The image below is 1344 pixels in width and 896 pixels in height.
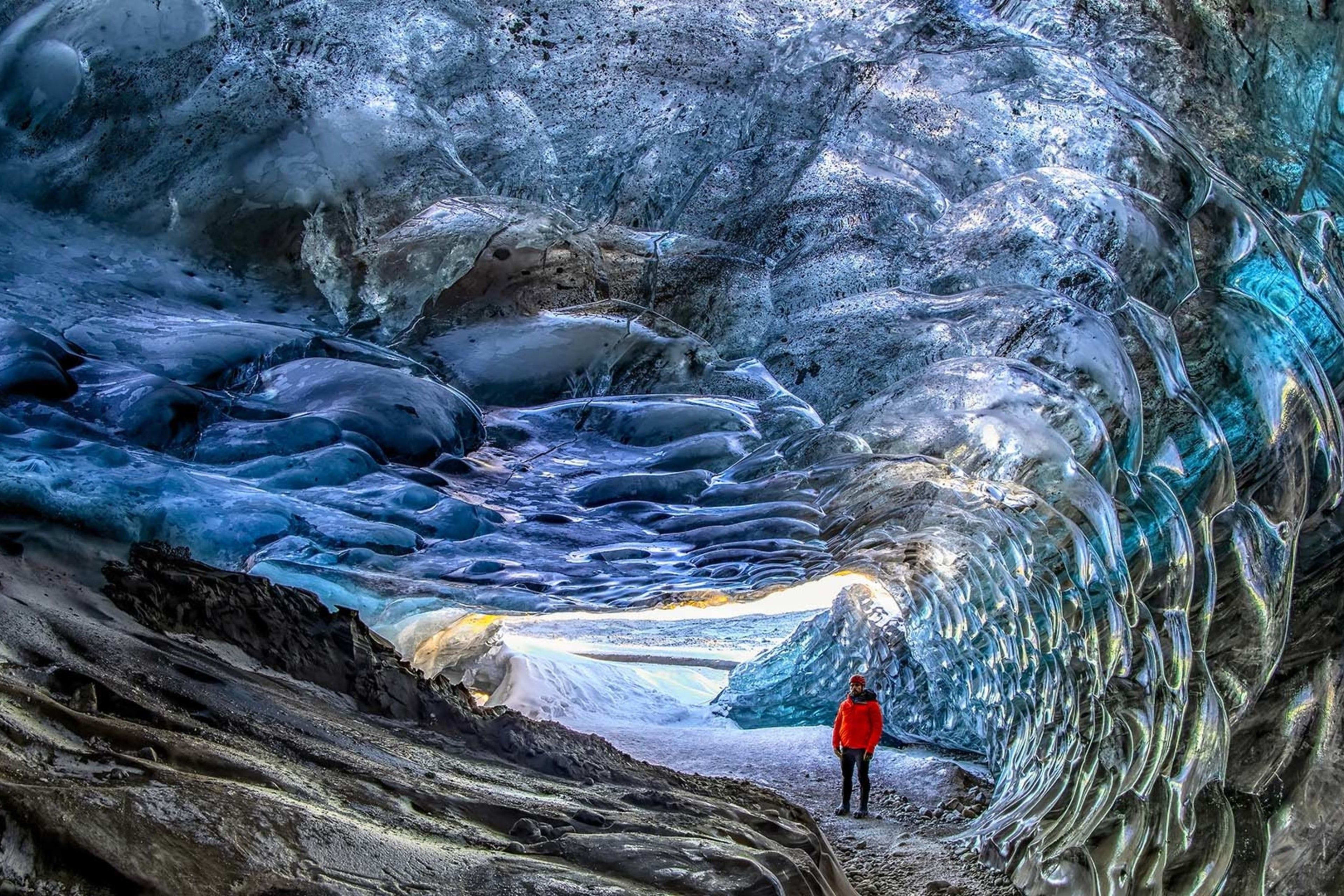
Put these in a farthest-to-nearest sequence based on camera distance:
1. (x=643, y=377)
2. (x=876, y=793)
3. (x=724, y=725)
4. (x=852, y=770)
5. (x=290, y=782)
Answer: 1. (x=724, y=725)
2. (x=876, y=793)
3. (x=852, y=770)
4. (x=643, y=377)
5. (x=290, y=782)

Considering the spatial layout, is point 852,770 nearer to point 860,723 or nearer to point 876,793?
point 860,723

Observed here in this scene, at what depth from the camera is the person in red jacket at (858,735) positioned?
9320 millimetres

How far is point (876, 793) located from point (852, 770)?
5.21 feet

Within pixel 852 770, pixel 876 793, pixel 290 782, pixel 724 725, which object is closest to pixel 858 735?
pixel 852 770

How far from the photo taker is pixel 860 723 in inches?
372

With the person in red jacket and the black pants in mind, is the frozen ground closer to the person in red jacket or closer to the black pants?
the black pants

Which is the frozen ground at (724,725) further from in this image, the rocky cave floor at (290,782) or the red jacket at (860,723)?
the red jacket at (860,723)

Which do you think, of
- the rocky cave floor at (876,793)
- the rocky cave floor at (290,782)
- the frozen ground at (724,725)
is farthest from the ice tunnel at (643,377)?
the frozen ground at (724,725)

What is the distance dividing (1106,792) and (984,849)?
2.25 meters

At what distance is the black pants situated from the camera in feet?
31.4

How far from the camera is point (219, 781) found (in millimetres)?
3387

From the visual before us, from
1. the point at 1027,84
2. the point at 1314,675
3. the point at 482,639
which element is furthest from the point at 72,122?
the point at 482,639

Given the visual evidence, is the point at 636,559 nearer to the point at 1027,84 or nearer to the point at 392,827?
the point at 392,827

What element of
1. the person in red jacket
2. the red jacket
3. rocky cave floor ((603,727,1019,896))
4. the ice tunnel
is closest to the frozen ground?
rocky cave floor ((603,727,1019,896))
